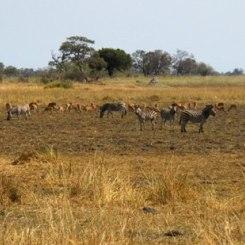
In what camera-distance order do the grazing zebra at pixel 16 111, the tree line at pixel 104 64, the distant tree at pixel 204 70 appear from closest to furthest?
the grazing zebra at pixel 16 111 → the tree line at pixel 104 64 → the distant tree at pixel 204 70

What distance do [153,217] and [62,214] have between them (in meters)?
1.52

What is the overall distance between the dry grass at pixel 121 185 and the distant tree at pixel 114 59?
201 ft

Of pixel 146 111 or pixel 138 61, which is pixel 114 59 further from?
pixel 146 111

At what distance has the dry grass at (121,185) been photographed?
6.59 meters

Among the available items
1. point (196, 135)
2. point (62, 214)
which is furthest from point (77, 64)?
point (62, 214)

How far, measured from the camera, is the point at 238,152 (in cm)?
1739

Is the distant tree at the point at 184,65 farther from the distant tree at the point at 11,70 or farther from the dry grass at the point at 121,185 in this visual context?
the dry grass at the point at 121,185

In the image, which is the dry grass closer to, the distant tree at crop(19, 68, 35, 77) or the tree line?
the tree line

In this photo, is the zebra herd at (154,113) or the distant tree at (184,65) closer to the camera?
the zebra herd at (154,113)

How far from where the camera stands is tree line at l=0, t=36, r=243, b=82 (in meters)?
75.6

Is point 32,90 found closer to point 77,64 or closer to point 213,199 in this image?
point 77,64

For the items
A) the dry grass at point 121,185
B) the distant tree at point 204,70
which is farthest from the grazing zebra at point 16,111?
the distant tree at point 204,70

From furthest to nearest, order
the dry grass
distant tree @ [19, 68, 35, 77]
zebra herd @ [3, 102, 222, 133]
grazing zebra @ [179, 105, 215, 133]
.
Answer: distant tree @ [19, 68, 35, 77] → zebra herd @ [3, 102, 222, 133] → grazing zebra @ [179, 105, 215, 133] → the dry grass

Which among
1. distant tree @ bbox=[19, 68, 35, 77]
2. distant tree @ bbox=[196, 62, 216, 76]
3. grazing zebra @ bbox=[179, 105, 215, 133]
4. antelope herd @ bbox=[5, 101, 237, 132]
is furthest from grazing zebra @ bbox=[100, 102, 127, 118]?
distant tree @ bbox=[196, 62, 216, 76]
